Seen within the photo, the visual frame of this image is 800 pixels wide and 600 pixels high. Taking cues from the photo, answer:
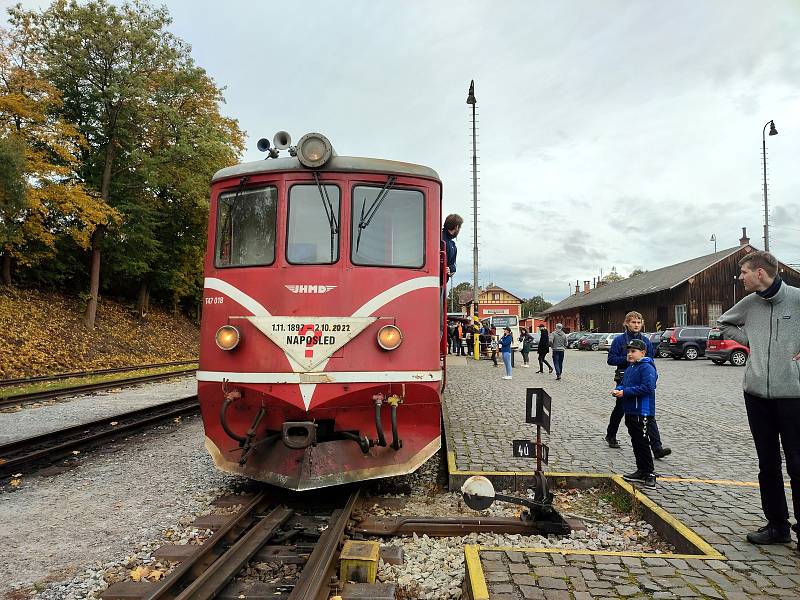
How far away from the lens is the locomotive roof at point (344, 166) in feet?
17.3

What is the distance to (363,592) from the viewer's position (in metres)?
3.49

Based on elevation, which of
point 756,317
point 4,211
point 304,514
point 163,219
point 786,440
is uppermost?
point 163,219

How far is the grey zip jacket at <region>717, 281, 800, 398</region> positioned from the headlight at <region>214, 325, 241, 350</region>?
13.1ft

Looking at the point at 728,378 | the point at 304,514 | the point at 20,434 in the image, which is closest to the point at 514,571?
the point at 304,514

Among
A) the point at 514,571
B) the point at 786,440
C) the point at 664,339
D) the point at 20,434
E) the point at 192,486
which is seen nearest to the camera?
the point at 514,571

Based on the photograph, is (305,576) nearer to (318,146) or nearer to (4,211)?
(318,146)

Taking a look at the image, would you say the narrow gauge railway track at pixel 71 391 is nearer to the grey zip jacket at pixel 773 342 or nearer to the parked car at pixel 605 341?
the grey zip jacket at pixel 773 342

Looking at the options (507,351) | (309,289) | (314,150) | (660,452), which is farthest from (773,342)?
(507,351)

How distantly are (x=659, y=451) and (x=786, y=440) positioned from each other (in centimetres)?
281

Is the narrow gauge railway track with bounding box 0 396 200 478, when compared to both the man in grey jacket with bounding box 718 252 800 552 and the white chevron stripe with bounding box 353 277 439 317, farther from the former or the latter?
the man in grey jacket with bounding box 718 252 800 552

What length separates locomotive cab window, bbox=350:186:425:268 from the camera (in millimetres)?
5266

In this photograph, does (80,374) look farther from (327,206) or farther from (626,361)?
(626,361)

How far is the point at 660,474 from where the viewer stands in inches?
230

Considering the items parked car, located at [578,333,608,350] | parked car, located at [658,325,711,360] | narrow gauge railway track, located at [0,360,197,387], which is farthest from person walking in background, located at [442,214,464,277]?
parked car, located at [578,333,608,350]
